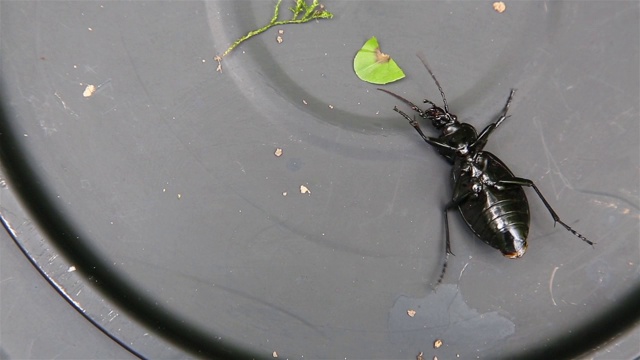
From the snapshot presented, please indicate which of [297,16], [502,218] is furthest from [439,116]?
[297,16]

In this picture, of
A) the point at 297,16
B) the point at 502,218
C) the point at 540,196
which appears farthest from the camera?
the point at 297,16

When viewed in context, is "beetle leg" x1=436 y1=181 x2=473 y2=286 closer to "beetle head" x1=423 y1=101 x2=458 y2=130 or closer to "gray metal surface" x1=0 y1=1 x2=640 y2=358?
"gray metal surface" x1=0 y1=1 x2=640 y2=358

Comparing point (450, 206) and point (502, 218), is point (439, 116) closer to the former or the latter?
point (450, 206)

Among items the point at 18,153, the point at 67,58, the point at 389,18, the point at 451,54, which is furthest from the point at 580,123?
the point at 18,153

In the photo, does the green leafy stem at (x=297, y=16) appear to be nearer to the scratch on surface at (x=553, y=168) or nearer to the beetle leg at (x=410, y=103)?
the beetle leg at (x=410, y=103)

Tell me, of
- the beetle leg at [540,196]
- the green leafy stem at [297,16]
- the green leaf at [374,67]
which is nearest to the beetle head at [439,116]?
the green leaf at [374,67]
